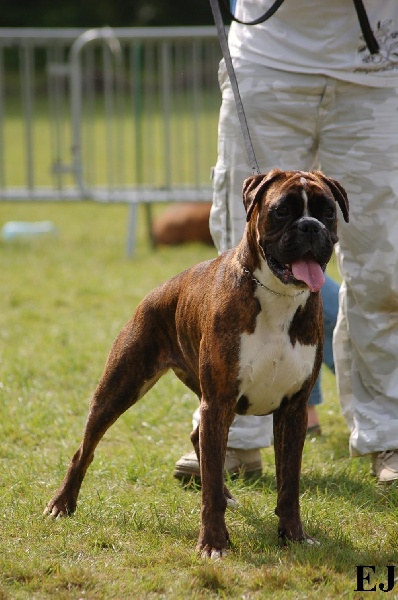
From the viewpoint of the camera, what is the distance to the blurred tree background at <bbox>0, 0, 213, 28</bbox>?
101 feet

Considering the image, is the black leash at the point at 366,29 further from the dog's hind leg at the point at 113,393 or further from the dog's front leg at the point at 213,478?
the dog's front leg at the point at 213,478

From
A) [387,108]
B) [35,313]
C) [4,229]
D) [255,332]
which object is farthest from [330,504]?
[4,229]

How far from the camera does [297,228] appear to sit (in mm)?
3400

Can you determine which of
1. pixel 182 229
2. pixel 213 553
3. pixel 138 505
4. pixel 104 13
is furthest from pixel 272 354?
pixel 104 13

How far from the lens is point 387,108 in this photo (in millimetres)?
4344

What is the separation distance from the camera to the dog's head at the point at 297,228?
3.40 m

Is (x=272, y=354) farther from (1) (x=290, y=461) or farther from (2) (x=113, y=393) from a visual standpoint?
(2) (x=113, y=393)

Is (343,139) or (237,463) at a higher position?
(343,139)

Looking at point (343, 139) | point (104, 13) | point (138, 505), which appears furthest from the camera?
point (104, 13)

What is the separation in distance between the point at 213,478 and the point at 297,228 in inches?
36.7

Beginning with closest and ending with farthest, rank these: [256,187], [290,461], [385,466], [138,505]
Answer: [256,187]
[290,461]
[138,505]
[385,466]

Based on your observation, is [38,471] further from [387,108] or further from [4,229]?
[4,229]

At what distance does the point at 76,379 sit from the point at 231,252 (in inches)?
105

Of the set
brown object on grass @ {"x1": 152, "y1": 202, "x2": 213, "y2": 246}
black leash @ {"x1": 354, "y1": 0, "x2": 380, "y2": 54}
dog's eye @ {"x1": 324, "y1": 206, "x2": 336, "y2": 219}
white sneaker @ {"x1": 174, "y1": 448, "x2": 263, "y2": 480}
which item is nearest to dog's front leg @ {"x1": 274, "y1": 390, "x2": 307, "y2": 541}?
dog's eye @ {"x1": 324, "y1": 206, "x2": 336, "y2": 219}
